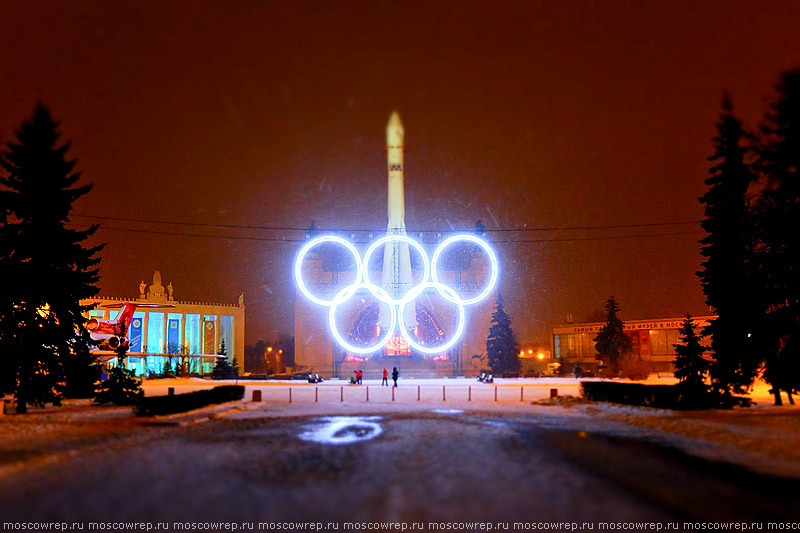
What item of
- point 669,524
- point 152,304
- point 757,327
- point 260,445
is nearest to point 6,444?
point 260,445

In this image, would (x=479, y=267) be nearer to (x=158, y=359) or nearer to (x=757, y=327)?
(x=158, y=359)

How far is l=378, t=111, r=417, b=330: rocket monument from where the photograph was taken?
7927 cm

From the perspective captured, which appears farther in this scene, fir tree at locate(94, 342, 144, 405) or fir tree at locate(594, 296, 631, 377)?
fir tree at locate(594, 296, 631, 377)

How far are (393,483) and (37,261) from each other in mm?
21923

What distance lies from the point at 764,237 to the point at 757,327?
133 inches

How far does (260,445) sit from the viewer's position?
1580cm

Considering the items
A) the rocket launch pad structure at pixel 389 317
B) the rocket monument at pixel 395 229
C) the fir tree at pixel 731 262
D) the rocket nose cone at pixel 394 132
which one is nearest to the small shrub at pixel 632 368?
the rocket launch pad structure at pixel 389 317

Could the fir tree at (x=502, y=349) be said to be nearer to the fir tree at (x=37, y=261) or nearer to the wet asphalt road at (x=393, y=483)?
the fir tree at (x=37, y=261)

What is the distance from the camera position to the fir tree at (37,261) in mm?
26422

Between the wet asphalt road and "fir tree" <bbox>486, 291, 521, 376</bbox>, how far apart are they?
62864 mm

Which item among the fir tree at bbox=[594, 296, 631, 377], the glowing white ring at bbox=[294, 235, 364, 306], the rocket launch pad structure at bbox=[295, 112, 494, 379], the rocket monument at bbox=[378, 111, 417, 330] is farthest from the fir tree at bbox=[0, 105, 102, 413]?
the fir tree at bbox=[594, 296, 631, 377]

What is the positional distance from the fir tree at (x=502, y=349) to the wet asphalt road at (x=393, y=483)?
62.9 metres

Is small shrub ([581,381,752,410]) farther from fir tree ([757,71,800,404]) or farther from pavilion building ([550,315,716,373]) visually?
pavilion building ([550,315,716,373])

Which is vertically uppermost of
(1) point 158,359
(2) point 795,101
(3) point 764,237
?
(2) point 795,101
